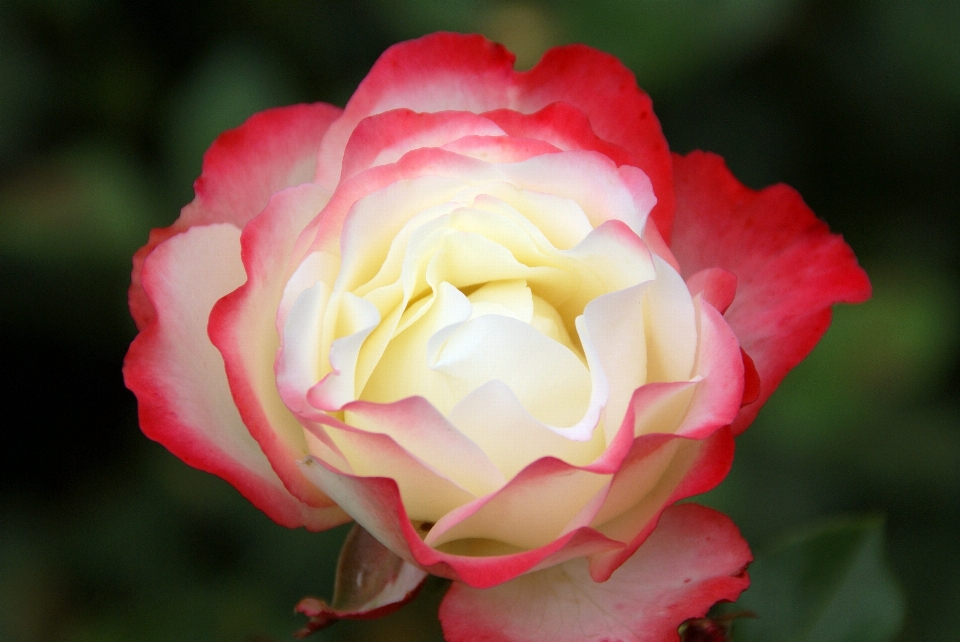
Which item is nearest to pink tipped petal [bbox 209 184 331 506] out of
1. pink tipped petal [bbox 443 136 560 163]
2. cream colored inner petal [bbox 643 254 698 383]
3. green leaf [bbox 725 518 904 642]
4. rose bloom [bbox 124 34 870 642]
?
rose bloom [bbox 124 34 870 642]

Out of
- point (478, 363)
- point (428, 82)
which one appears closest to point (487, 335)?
point (478, 363)

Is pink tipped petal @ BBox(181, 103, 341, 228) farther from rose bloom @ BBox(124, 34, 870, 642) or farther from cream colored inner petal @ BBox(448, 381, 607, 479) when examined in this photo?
cream colored inner petal @ BBox(448, 381, 607, 479)

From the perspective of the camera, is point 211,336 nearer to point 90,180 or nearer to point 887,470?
point 90,180

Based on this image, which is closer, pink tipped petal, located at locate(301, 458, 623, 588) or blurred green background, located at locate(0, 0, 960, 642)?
pink tipped petal, located at locate(301, 458, 623, 588)

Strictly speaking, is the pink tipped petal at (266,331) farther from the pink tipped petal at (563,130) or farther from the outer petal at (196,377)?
the pink tipped petal at (563,130)

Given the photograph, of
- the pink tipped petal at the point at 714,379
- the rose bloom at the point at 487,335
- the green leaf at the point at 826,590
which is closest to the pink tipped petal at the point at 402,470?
the rose bloom at the point at 487,335

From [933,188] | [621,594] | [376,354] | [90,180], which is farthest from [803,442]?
[90,180]

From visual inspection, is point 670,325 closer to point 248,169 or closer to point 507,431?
point 507,431
